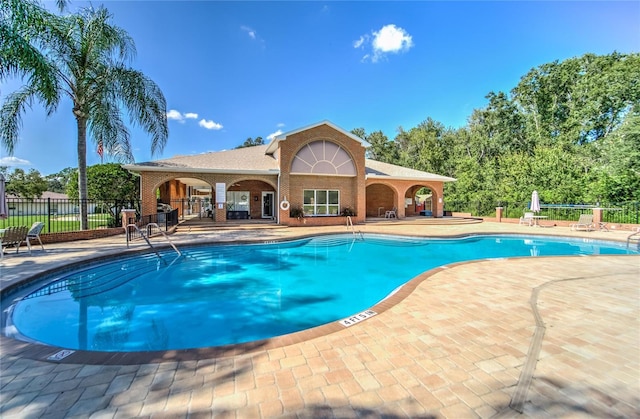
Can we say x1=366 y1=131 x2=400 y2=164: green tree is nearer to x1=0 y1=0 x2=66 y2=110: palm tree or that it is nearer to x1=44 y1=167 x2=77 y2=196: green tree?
x1=0 y1=0 x2=66 y2=110: palm tree

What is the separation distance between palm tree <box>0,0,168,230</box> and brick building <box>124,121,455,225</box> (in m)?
2.54

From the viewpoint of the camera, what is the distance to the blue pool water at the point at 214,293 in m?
5.08

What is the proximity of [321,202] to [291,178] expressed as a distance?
3.11 metres

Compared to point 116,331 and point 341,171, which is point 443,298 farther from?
point 341,171

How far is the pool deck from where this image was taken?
2.46 metres

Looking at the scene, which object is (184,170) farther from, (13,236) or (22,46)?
→ (22,46)

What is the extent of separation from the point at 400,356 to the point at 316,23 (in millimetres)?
19463

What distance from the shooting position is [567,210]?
68.6ft

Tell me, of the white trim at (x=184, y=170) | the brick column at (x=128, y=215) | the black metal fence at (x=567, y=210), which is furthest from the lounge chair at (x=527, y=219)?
the brick column at (x=128, y=215)

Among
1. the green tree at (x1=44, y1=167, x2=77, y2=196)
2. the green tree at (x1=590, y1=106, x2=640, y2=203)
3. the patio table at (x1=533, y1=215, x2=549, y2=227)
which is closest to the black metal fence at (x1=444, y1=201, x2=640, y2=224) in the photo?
the patio table at (x1=533, y1=215, x2=549, y2=227)

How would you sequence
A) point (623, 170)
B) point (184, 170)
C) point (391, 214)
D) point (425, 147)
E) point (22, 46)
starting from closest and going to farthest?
point (22, 46)
point (184, 170)
point (623, 170)
point (391, 214)
point (425, 147)

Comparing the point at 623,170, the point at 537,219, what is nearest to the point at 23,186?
the point at 537,219

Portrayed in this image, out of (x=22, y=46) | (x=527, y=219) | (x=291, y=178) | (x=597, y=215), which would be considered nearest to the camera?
(x=22, y=46)

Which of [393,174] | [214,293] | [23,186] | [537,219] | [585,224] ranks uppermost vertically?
[23,186]
